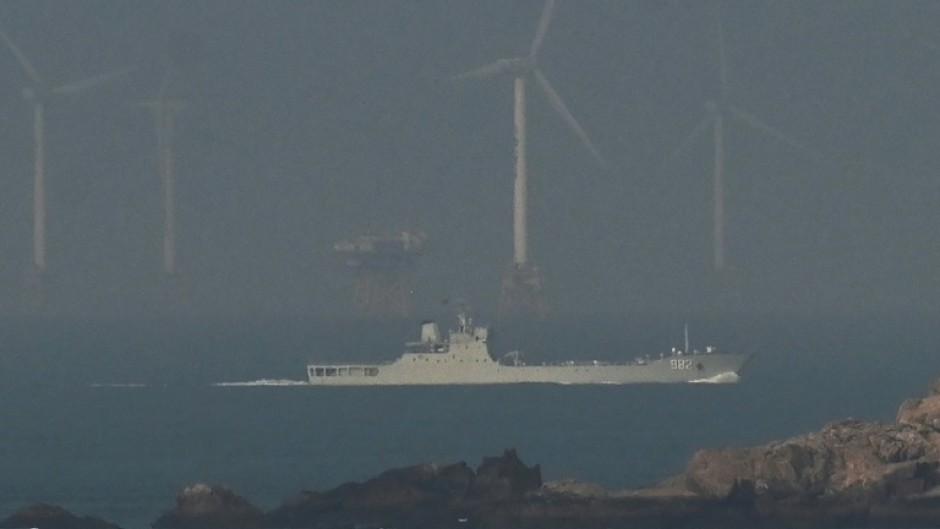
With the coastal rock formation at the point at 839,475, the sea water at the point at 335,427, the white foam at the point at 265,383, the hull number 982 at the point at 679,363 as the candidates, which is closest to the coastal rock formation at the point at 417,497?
the coastal rock formation at the point at 839,475

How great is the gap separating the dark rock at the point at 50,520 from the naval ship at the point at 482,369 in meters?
85.4

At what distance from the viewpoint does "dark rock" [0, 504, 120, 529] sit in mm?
86500

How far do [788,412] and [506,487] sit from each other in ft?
214

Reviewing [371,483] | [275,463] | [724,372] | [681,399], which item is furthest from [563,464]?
[724,372]

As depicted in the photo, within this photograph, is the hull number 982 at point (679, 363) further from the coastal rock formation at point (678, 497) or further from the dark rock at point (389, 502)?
the dark rock at point (389, 502)

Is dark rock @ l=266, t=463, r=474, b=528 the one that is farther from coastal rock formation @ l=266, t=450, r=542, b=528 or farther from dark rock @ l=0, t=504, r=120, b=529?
dark rock @ l=0, t=504, r=120, b=529

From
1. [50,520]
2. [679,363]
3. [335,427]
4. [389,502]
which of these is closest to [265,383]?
[679,363]

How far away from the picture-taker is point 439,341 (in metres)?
176

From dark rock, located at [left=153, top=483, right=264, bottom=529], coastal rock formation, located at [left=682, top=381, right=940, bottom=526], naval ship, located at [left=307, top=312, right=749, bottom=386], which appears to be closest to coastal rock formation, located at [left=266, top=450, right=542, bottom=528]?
dark rock, located at [left=153, top=483, right=264, bottom=529]

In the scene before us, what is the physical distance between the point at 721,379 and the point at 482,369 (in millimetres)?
15363

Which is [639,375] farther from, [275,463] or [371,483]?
[371,483]

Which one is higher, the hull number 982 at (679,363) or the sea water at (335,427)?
the hull number 982 at (679,363)

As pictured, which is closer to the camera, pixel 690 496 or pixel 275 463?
pixel 690 496

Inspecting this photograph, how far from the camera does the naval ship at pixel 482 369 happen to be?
17338cm
